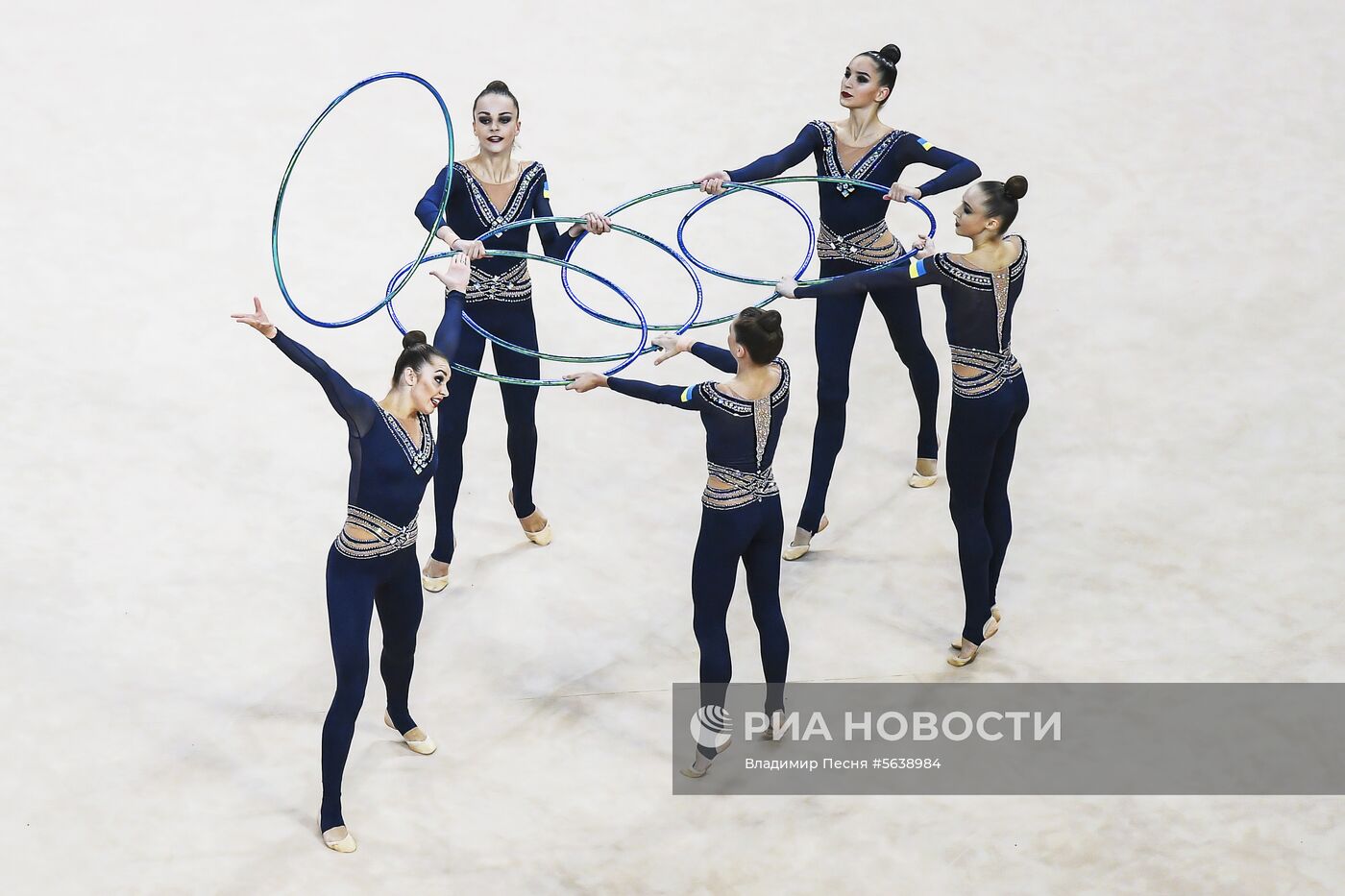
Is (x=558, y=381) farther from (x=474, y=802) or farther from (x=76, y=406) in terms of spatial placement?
(x=76, y=406)

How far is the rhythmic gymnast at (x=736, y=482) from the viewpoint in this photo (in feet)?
17.8

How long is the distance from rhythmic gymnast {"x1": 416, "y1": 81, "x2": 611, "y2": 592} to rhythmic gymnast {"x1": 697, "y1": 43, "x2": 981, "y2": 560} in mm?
749

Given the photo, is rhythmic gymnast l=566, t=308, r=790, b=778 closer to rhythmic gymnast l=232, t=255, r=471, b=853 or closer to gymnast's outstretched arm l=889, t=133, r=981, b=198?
rhythmic gymnast l=232, t=255, r=471, b=853

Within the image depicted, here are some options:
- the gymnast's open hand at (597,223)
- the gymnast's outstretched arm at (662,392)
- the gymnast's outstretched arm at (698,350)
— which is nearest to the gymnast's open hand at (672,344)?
the gymnast's outstretched arm at (698,350)

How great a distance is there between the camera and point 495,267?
6660mm

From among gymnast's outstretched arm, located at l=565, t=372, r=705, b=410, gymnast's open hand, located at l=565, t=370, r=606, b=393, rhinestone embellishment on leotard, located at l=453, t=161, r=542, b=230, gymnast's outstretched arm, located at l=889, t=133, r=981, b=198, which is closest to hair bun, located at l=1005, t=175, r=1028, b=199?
gymnast's outstretched arm, located at l=889, t=133, r=981, b=198

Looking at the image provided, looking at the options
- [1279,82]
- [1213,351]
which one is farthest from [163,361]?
[1279,82]

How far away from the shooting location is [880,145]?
6.78 metres

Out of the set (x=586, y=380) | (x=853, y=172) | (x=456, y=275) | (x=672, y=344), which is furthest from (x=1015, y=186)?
(x=456, y=275)

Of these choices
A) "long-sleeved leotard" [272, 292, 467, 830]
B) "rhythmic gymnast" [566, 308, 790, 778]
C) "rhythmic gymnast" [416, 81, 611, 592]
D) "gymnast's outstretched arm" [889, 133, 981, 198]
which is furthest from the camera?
"gymnast's outstretched arm" [889, 133, 981, 198]

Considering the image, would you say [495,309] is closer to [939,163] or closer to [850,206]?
[850,206]

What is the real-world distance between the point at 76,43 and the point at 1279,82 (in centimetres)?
770

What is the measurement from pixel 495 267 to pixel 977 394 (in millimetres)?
2056

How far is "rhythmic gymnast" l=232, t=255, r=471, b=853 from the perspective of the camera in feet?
17.1
